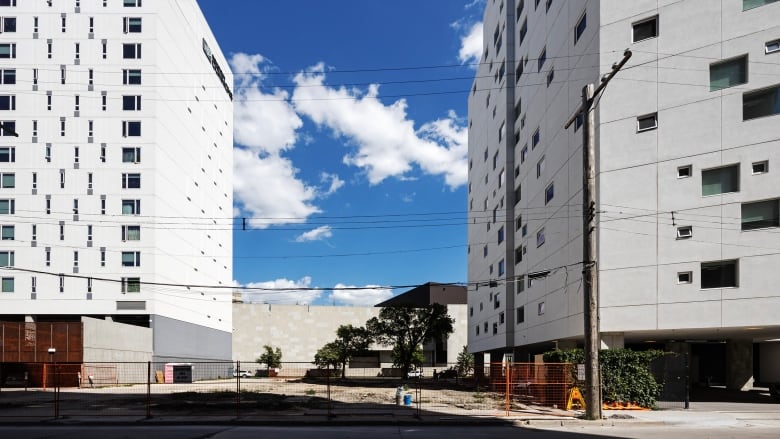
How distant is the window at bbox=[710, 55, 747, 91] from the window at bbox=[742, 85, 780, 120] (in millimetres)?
782

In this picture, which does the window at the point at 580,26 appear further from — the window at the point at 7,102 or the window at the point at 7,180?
the window at the point at 7,102

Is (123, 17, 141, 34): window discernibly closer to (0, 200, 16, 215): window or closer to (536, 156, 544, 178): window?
(0, 200, 16, 215): window

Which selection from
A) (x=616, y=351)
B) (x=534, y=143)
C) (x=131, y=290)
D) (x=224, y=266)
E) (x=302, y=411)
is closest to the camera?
(x=302, y=411)

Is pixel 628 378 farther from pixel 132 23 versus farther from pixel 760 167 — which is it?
pixel 132 23

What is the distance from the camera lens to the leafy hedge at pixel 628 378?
80.8 feet

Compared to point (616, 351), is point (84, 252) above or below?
above

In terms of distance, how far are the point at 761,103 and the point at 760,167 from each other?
291cm

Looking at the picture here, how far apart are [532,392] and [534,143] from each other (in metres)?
20.5

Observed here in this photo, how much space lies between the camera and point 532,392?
2830cm

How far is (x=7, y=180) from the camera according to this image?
6109 cm

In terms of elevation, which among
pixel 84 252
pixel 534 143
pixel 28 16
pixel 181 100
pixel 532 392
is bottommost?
pixel 532 392

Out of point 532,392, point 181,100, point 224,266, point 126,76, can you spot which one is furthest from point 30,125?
point 532,392

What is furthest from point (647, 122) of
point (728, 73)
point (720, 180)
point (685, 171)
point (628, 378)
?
point (628, 378)

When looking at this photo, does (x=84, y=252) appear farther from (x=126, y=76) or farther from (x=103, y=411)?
→ (x=103, y=411)
